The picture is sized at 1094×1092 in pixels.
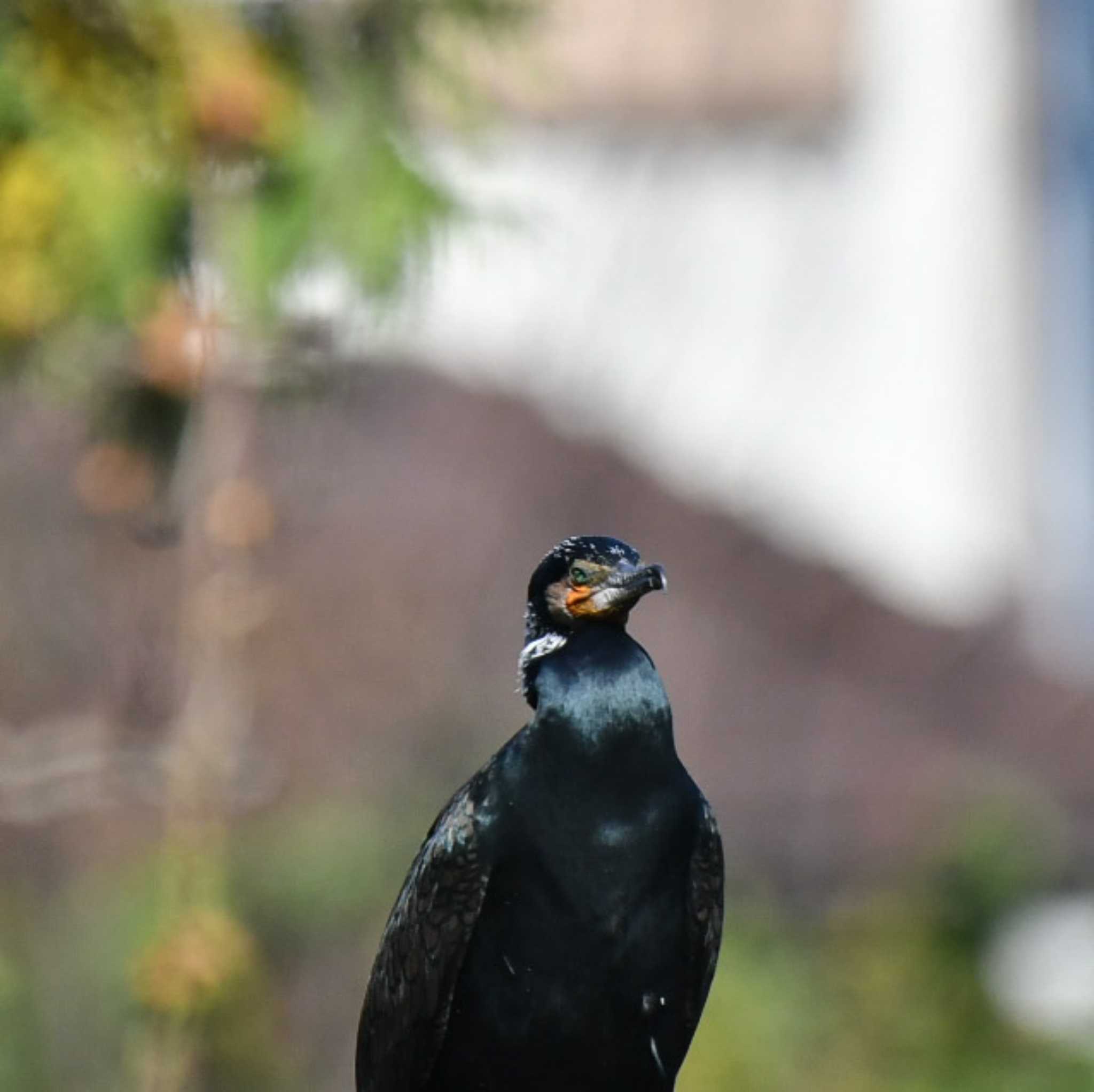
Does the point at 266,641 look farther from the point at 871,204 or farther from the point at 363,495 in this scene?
the point at 871,204

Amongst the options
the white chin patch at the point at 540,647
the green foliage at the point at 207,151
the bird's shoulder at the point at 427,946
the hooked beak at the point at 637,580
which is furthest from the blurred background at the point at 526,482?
the hooked beak at the point at 637,580

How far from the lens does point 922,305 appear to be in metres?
9.87

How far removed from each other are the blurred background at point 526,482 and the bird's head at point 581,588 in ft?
3.14

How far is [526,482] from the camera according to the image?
7.03 metres

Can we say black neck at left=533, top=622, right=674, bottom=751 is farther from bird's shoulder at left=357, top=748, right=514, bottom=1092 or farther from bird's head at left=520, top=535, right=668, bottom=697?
bird's shoulder at left=357, top=748, right=514, bottom=1092

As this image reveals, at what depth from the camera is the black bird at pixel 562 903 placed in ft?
8.27

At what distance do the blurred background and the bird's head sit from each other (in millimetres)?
958

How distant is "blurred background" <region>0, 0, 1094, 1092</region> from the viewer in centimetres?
379

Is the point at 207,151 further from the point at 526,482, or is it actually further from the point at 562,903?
the point at 526,482

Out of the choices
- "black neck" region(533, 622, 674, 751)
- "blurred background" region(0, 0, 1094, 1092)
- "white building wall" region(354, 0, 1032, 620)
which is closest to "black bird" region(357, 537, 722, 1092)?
"black neck" region(533, 622, 674, 751)

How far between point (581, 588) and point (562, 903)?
37 centimetres

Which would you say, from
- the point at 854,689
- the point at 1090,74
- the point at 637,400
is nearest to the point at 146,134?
the point at 854,689

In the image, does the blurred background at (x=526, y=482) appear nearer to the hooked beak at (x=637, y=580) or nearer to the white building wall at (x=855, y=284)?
the white building wall at (x=855, y=284)

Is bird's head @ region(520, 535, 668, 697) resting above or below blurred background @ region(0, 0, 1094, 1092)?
above
